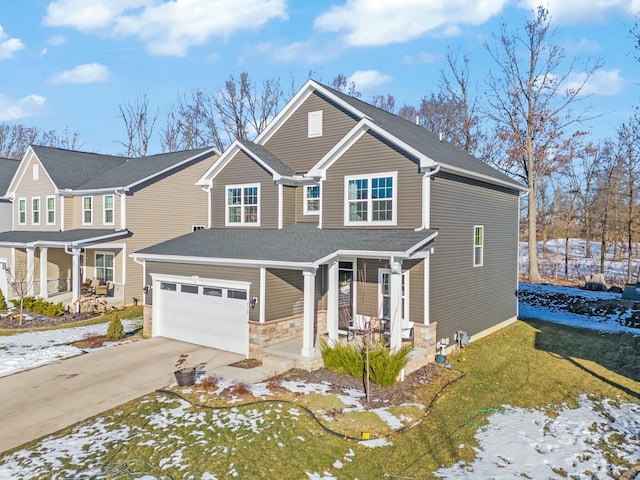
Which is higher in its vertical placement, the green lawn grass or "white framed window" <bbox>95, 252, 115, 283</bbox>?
"white framed window" <bbox>95, 252, 115, 283</bbox>

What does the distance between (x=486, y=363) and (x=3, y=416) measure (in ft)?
39.8

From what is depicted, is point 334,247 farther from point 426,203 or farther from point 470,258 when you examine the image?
point 470,258

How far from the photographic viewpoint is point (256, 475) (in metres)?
6.84

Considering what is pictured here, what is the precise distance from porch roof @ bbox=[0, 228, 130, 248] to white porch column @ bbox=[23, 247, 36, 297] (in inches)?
20.2

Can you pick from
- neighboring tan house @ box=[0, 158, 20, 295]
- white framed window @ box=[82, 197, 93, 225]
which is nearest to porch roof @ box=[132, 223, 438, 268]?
white framed window @ box=[82, 197, 93, 225]

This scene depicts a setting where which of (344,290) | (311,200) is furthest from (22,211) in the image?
(344,290)

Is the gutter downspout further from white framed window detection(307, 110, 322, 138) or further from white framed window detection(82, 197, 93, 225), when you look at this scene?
white framed window detection(82, 197, 93, 225)

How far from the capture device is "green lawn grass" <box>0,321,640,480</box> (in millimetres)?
7125

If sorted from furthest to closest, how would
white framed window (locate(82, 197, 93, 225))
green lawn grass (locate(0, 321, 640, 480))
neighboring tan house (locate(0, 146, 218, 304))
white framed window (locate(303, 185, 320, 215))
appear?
white framed window (locate(82, 197, 93, 225))
neighboring tan house (locate(0, 146, 218, 304))
white framed window (locate(303, 185, 320, 215))
green lawn grass (locate(0, 321, 640, 480))

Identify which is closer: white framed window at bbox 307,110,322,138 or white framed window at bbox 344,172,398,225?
white framed window at bbox 344,172,398,225

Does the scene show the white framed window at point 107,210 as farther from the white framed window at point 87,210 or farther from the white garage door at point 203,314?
the white garage door at point 203,314

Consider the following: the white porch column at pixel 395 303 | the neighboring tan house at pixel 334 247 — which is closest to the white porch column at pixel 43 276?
the neighboring tan house at pixel 334 247

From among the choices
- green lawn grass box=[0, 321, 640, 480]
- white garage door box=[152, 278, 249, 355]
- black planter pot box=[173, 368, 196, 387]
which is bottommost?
green lawn grass box=[0, 321, 640, 480]

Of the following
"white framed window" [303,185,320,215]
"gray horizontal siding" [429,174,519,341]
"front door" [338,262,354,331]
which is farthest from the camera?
"white framed window" [303,185,320,215]
